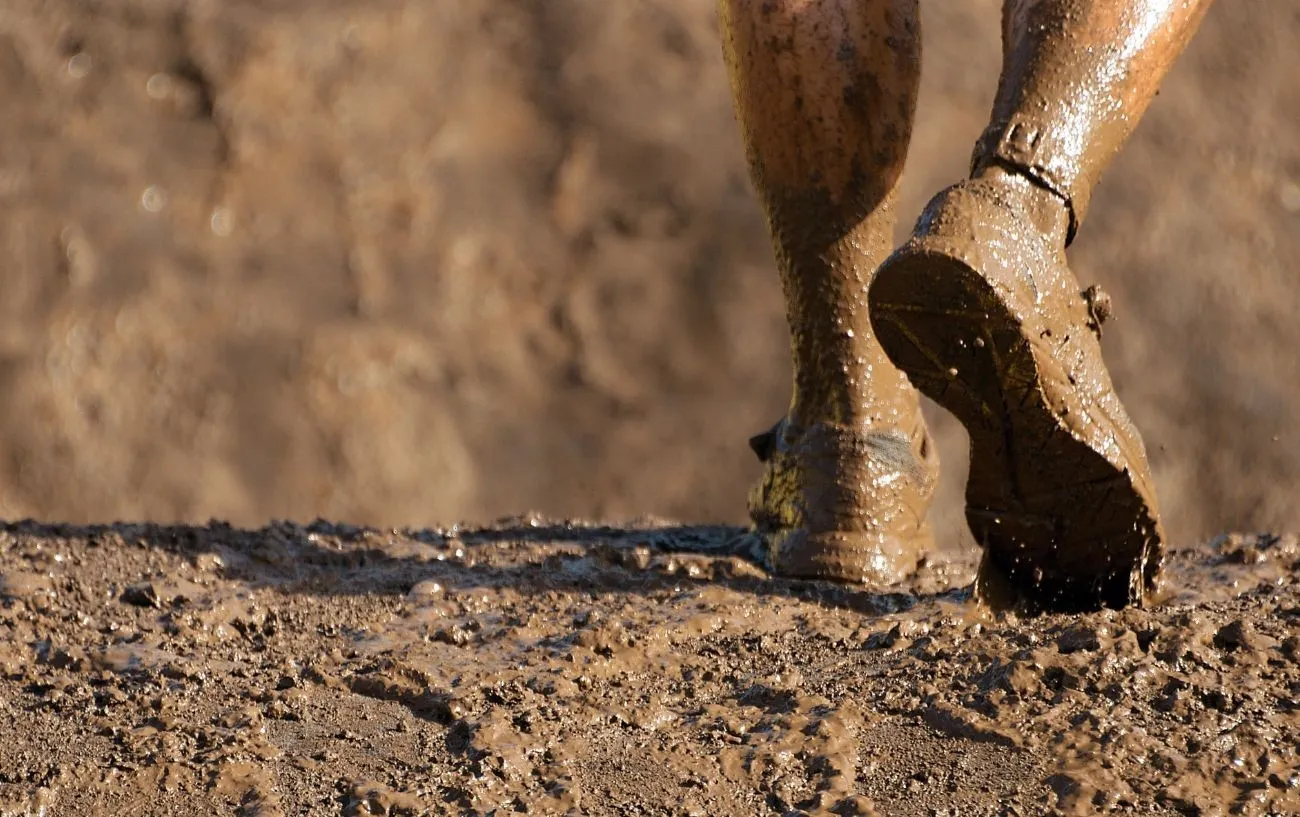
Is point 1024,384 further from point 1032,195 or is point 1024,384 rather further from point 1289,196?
point 1289,196

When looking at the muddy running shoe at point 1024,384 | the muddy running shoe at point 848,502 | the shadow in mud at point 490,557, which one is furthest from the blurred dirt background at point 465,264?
the muddy running shoe at point 1024,384

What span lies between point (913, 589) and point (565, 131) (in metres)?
2.80

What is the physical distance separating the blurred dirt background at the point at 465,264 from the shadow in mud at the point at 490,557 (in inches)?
56.9

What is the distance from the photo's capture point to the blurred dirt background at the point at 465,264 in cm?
463

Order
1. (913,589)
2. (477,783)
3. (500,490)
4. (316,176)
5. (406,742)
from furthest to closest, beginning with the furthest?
(316,176) < (500,490) < (913,589) < (406,742) < (477,783)

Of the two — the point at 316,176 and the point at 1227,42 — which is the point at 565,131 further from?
the point at 1227,42

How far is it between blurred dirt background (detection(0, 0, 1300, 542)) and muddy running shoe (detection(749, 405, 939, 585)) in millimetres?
1908

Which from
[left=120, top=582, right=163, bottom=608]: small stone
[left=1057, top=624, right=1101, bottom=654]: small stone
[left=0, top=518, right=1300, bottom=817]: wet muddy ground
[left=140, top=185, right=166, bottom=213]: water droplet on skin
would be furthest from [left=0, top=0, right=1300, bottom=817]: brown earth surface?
[left=1057, top=624, right=1101, bottom=654]: small stone

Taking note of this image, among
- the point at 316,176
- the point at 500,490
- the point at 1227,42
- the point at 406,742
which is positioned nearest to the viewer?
the point at 406,742

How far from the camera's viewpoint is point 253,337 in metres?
4.71

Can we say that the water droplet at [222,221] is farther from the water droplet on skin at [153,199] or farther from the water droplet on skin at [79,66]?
the water droplet on skin at [79,66]

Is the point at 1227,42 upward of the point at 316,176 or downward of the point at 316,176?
upward

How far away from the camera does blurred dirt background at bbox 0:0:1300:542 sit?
15.2ft

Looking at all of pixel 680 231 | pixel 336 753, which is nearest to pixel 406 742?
pixel 336 753
